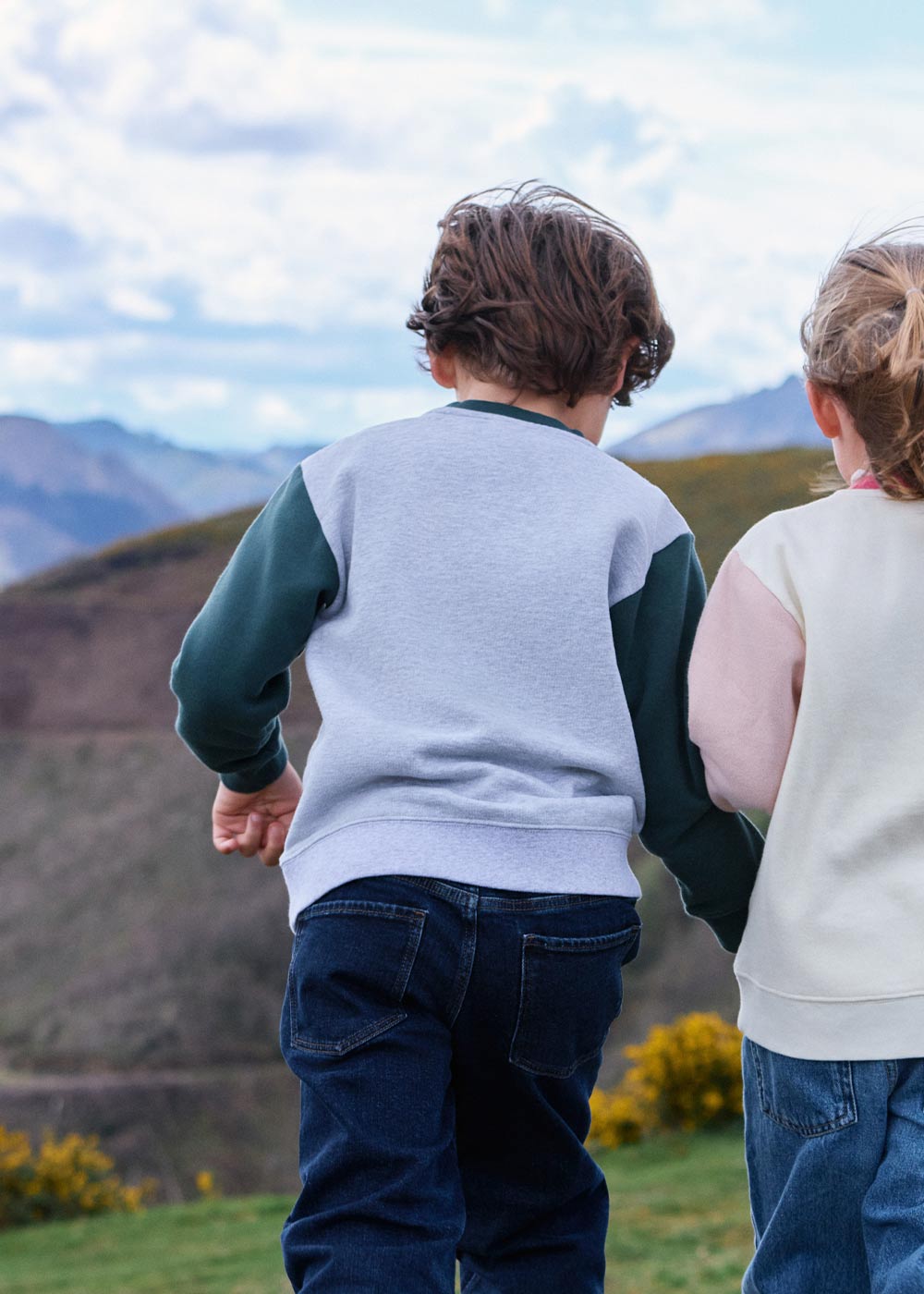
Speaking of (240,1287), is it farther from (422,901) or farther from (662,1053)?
(422,901)

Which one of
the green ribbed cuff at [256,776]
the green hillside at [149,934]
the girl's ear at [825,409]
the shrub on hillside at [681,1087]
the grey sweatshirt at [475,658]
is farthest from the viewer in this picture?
the green hillside at [149,934]

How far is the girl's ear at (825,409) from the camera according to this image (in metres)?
2.11

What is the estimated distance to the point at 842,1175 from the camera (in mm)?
1921

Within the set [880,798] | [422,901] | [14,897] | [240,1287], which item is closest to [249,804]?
[422,901]

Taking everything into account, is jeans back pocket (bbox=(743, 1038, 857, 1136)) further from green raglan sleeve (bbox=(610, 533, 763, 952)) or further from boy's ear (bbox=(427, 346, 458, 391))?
boy's ear (bbox=(427, 346, 458, 391))

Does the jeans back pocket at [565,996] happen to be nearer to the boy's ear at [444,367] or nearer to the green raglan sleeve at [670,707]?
the green raglan sleeve at [670,707]

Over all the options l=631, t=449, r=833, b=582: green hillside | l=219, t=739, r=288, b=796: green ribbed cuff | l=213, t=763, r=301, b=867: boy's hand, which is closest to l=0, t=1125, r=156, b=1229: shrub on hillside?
l=213, t=763, r=301, b=867: boy's hand

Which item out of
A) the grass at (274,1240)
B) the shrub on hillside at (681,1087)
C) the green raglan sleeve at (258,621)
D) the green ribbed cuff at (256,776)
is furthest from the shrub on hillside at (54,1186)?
the green raglan sleeve at (258,621)

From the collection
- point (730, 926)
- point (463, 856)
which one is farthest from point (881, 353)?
point (730, 926)

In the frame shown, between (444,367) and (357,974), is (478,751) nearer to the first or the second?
(357,974)

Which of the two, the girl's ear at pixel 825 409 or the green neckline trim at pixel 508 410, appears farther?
the green neckline trim at pixel 508 410

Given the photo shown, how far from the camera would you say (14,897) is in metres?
18.1

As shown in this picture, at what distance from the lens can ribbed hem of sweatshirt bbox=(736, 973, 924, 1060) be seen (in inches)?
75.5

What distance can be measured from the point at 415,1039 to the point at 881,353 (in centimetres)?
113
